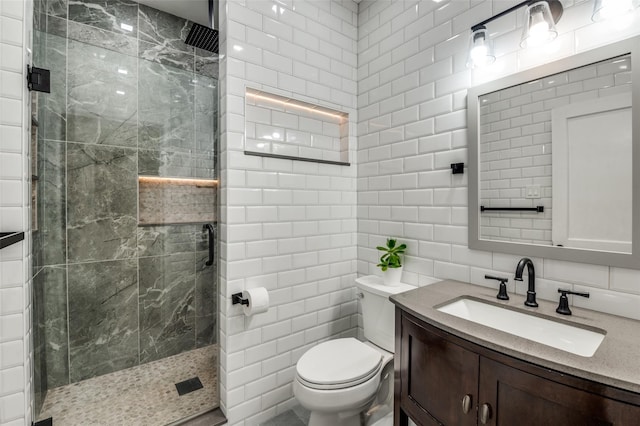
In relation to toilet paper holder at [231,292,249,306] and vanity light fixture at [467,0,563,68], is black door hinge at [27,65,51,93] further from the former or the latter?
vanity light fixture at [467,0,563,68]

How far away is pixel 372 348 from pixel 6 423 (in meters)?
1.64

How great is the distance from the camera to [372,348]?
1.67m

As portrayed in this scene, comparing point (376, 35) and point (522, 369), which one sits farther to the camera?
point (376, 35)

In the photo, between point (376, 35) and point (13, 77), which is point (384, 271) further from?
point (13, 77)

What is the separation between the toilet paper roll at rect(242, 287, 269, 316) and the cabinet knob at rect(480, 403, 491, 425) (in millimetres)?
1115

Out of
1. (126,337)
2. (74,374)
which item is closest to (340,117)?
(126,337)

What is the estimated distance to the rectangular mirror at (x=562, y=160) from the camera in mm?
1075

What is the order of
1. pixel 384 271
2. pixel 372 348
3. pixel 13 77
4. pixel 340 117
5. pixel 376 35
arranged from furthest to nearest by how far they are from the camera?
1. pixel 340 117
2. pixel 376 35
3. pixel 384 271
4. pixel 372 348
5. pixel 13 77

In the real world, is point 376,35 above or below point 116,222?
above

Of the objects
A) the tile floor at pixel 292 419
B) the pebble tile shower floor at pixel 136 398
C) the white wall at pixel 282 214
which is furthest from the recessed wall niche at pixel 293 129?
the tile floor at pixel 292 419

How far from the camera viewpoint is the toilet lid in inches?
54.5

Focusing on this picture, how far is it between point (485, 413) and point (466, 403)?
0.20 feet

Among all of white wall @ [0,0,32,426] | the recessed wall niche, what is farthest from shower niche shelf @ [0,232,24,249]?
the recessed wall niche

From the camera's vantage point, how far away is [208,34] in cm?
180
